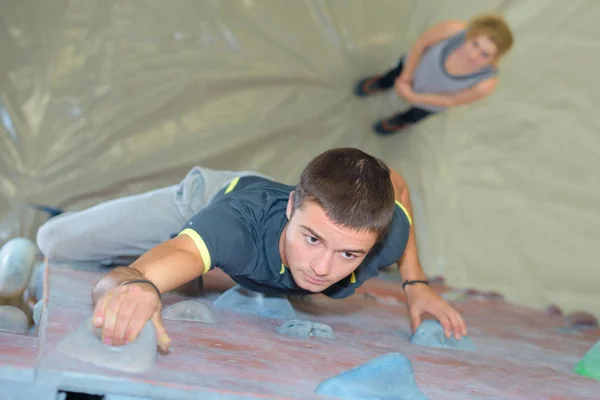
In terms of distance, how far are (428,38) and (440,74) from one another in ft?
0.44

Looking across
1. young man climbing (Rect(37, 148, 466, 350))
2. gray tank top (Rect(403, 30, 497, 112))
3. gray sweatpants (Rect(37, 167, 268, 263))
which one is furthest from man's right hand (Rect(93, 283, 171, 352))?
gray tank top (Rect(403, 30, 497, 112))

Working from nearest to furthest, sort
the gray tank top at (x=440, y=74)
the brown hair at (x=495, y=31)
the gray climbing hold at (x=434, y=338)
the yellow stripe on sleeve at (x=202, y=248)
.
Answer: the yellow stripe on sleeve at (x=202, y=248) → the gray climbing hold at (x=434, y=338) → the brown hair at (x=495, y=31) → the gray tank top at (x=440, y=74)

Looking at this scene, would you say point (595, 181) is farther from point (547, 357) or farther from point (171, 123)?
point (171, 123)

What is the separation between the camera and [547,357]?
135cm

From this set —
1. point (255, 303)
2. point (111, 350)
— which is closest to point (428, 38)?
point (255, 303)

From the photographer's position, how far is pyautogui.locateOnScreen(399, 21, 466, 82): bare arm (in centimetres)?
239

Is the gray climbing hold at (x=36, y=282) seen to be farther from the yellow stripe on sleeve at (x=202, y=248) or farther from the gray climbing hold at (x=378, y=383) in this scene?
the gray climbing hold at (x=378, y=383)

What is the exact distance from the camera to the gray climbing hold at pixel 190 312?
3.38 feet

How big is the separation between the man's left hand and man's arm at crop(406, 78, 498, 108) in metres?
1.20

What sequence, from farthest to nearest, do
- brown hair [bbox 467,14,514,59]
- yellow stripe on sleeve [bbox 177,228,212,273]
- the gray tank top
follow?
1. the gray tank top
2. brown hair [bbox 467,14,514,59]
3. yellow stripe on sleeve [bbox 177,228,212,273]

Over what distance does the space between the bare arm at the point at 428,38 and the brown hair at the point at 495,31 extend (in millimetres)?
66

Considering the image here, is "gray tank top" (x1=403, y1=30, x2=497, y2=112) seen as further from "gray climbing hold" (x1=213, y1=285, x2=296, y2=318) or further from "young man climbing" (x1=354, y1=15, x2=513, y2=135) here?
"gray climbing hold" (x1=213, y1=285, x2=296, y2=318)

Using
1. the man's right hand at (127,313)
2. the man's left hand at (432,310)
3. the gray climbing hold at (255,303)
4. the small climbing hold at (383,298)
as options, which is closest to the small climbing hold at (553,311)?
the small climbing hold at (383,298)

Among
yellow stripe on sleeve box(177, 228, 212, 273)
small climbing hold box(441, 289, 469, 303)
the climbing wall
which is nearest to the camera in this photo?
the climbing wall
